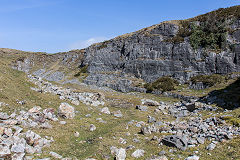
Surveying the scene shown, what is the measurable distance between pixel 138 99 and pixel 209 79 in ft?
62.8

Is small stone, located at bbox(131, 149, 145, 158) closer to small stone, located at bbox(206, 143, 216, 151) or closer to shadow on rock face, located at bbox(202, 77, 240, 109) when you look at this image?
small stone, located at bbox(206, 143, 216, 151)

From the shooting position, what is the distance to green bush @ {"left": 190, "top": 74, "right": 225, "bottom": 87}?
43737mm

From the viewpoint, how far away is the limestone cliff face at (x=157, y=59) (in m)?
49.4

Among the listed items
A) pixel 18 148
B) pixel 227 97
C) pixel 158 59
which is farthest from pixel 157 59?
pixel 18 148

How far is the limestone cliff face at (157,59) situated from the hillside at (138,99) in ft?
0.92

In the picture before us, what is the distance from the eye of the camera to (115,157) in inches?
485

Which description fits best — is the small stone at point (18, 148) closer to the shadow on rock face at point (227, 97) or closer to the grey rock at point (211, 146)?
the grey rock at point (211, 146)

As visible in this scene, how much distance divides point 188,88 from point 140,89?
13.4m

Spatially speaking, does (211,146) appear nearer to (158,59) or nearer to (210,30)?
(158,59)

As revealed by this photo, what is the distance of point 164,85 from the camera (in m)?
48.4

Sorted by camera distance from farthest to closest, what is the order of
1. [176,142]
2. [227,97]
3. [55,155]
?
[227,97], [176,142], [55,155]

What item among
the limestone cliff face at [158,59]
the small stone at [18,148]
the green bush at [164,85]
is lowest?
the green bush at [164,85]

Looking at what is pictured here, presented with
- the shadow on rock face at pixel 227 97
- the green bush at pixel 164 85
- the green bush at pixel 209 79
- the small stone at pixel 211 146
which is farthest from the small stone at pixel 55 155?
the green bush at pixel 209 79

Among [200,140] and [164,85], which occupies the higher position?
[164,85]
